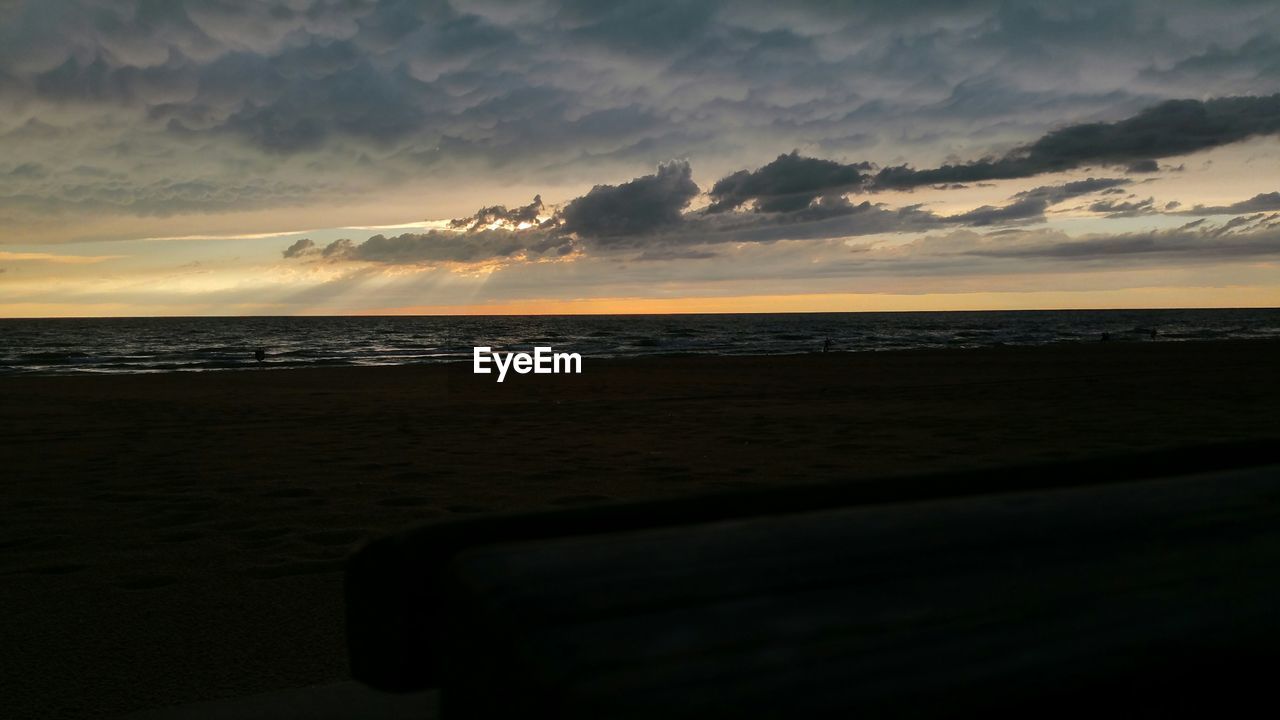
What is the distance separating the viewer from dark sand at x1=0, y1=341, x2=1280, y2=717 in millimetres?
3080

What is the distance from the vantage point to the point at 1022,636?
56 centimetres

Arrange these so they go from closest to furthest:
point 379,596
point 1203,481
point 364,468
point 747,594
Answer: point 747,594, point 379,596, point 1203,481, point 364,468

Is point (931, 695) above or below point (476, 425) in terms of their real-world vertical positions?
above

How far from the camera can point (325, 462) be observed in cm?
721

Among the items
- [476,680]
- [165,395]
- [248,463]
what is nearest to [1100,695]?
[476,680]

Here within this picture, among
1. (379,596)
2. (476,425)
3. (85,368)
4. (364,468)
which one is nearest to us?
(379,596)

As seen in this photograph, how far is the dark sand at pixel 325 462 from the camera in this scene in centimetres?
308

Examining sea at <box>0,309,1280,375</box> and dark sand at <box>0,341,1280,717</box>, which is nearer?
dark sand at <box>0,341,1280,717</box>

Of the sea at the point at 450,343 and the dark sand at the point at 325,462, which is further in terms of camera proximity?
the sea at the point at 450,343

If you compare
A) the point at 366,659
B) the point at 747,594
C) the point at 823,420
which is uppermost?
the point at 747,594

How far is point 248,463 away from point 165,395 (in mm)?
8959

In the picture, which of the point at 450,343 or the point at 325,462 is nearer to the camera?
the point at 325,462

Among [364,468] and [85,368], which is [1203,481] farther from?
[85,368]

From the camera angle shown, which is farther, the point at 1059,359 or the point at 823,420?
the point at 1059,359
